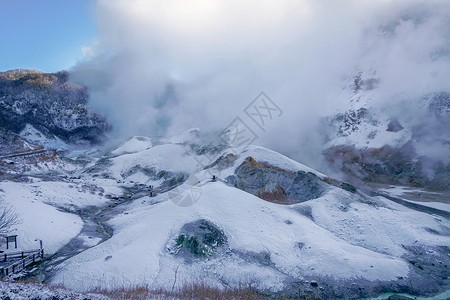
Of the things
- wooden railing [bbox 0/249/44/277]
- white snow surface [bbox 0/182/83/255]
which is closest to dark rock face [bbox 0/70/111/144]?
white snow surface [bbox 0/182/83/255]

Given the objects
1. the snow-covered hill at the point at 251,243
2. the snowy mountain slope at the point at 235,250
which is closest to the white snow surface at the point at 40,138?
the snow-covered hill at the point at 251,243

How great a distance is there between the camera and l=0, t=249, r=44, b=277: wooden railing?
1932cm

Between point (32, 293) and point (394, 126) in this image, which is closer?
point (32, 293)

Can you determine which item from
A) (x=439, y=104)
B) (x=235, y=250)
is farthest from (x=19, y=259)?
(x=439, y=104)

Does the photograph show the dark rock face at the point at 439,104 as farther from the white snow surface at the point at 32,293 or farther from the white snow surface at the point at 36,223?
the white snow surface at the point at 32,293

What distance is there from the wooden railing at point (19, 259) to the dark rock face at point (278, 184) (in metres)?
26.2

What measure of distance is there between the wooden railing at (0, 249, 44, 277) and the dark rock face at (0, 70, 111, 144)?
461 feet

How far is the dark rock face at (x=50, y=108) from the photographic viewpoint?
13775 centimetres

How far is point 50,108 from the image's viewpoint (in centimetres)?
14475

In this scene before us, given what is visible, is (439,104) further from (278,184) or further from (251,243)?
(251,243)

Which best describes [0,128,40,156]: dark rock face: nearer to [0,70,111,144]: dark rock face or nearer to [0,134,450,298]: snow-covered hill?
[0,70,111,144]: dark rock face

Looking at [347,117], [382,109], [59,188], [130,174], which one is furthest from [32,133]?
[382,109]

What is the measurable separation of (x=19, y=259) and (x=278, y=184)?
32.6 m

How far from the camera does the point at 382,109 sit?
85.1 meters
